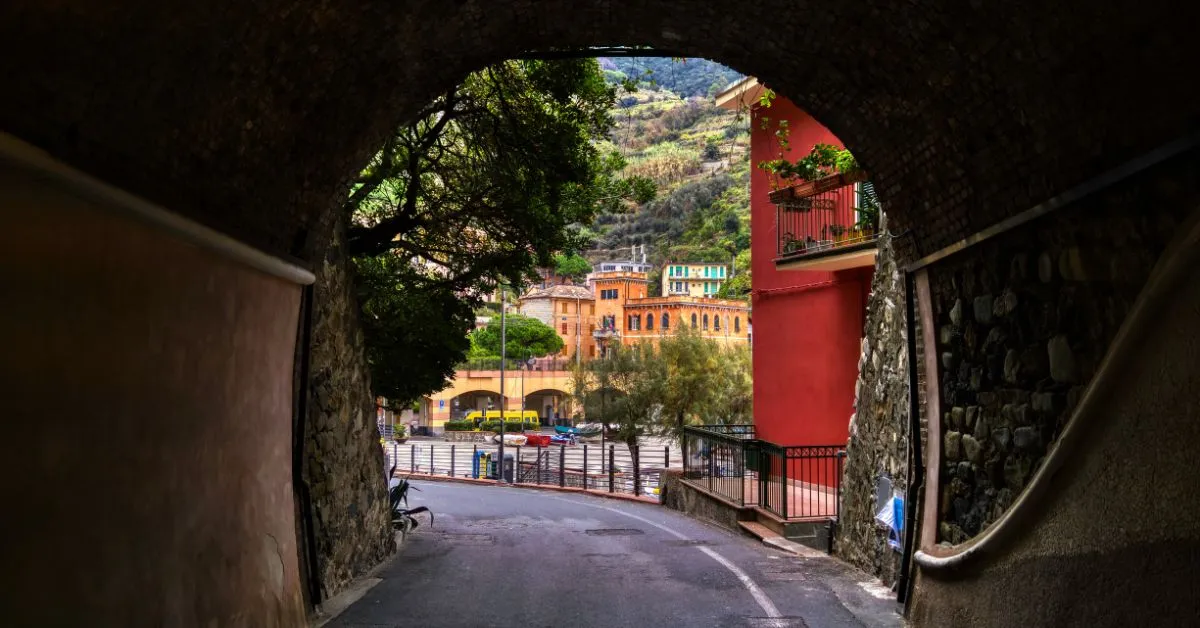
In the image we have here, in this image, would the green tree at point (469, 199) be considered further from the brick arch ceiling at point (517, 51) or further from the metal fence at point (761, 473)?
the brick arch ceiling at point (517, 51)

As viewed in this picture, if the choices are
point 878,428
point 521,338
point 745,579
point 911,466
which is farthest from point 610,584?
point 521,338

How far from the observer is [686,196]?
10425cm

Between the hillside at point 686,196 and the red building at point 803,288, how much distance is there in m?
51.1

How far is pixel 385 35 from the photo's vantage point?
5410mm

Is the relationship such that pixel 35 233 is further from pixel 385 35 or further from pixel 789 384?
pixel 789 384

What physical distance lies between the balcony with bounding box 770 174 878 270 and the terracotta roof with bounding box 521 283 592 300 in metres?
64.2

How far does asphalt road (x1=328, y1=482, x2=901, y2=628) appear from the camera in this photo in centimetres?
677

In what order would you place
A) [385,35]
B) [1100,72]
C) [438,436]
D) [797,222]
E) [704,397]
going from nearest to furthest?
1. [1100,72]
2. [385,35]
3. [797,222]
4. [704,397]
5. [438,436]

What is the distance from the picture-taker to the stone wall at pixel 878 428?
27.8 feet

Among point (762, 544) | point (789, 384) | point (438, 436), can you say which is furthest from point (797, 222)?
point (438, 436)

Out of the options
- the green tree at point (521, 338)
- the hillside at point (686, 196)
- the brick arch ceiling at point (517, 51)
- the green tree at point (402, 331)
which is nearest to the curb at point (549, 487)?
the green tree at point (402, 331)

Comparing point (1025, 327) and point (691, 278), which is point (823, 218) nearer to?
point (1025, 327)

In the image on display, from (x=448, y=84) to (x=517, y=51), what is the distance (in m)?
0.59

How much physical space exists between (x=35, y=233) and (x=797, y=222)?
1506 cm
